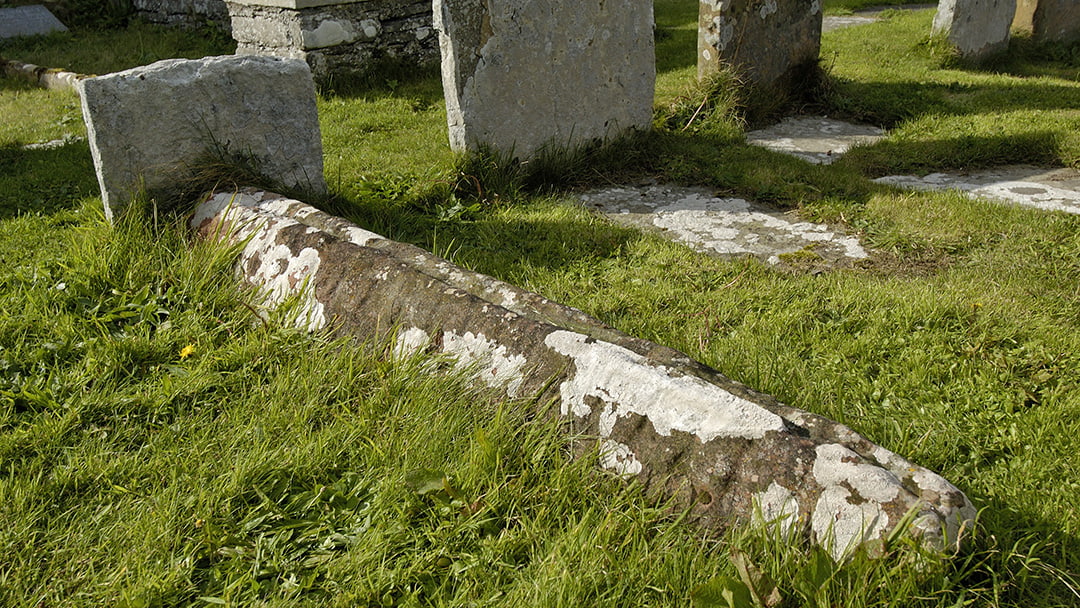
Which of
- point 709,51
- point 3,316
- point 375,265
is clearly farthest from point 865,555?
point 709,51

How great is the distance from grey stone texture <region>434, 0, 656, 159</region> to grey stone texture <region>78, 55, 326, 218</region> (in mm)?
1233

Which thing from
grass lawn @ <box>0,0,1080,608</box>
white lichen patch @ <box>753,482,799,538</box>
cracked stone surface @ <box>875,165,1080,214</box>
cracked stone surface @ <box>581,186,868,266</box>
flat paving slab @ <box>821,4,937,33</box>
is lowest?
cracked stone surface @ <box>875,165,1080,214</box>

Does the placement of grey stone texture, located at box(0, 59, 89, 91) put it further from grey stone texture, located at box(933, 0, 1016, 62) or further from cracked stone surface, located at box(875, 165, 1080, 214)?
grey stone texture, located at box(933, 0, 1016, 62)

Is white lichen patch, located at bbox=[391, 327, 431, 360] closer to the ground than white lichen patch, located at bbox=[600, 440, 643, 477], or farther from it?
farther from it

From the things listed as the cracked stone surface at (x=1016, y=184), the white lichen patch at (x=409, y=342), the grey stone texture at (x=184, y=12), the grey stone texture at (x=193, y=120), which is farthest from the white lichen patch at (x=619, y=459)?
the grey stone texture at (x=184, y=12)

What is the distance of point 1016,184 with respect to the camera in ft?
16.4

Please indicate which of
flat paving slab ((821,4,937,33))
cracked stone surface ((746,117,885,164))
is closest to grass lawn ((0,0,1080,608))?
cracked stone surface ((746,117,885,164))

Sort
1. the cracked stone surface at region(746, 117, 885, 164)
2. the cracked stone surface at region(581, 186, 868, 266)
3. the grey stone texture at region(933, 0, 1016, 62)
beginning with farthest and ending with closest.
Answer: the grey stone texture at region(933, 0, 1016, 62) < the cracked stone surface at region(746, 117, 885, 164) < the cracked stone surface at region(581, 186, 868, 266)

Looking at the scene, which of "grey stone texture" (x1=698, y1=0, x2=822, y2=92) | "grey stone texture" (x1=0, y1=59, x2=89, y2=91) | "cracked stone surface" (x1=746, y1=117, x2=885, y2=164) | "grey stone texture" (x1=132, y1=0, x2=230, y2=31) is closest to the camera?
"cracked stone surface" (x1=746, y1=117, x2=885, y2=164)

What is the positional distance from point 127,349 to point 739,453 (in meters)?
2.04

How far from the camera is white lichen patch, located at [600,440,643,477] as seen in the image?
1936 millimetres

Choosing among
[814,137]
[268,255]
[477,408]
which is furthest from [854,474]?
[814,137]

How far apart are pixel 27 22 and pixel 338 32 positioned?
20.6 ft

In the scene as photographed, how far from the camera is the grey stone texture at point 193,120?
3268mm
